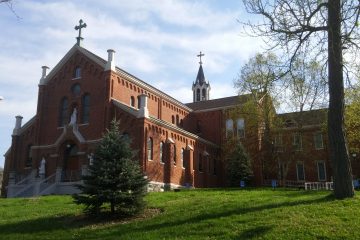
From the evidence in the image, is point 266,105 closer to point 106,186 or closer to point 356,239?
point 106,186

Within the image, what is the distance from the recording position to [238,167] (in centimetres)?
3675

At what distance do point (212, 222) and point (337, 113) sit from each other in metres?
6.50

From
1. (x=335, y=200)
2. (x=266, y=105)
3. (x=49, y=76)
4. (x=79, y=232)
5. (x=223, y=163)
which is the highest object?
(x=49, y=76)

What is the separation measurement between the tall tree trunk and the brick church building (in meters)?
16.1

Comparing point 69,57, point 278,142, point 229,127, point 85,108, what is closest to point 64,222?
point 85,108

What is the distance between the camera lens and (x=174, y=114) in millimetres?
43156

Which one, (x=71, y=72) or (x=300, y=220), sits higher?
(x=71, y=72)

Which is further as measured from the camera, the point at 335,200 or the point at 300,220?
the point at 335,200

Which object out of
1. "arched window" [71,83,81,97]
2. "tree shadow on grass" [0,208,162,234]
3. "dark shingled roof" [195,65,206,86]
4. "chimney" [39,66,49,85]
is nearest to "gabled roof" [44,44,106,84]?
"chimney" [39,66,49,85]

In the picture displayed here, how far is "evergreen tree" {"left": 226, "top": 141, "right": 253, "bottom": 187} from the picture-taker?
36.5m

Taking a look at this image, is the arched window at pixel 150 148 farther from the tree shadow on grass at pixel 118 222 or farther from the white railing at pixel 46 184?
the tree shadow on grass at pixel 118 222

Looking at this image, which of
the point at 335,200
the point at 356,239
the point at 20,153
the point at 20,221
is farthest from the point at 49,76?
the point at 356,239

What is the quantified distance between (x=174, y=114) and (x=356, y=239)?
32146 millimetres

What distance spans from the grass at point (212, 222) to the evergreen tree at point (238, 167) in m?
17.5
